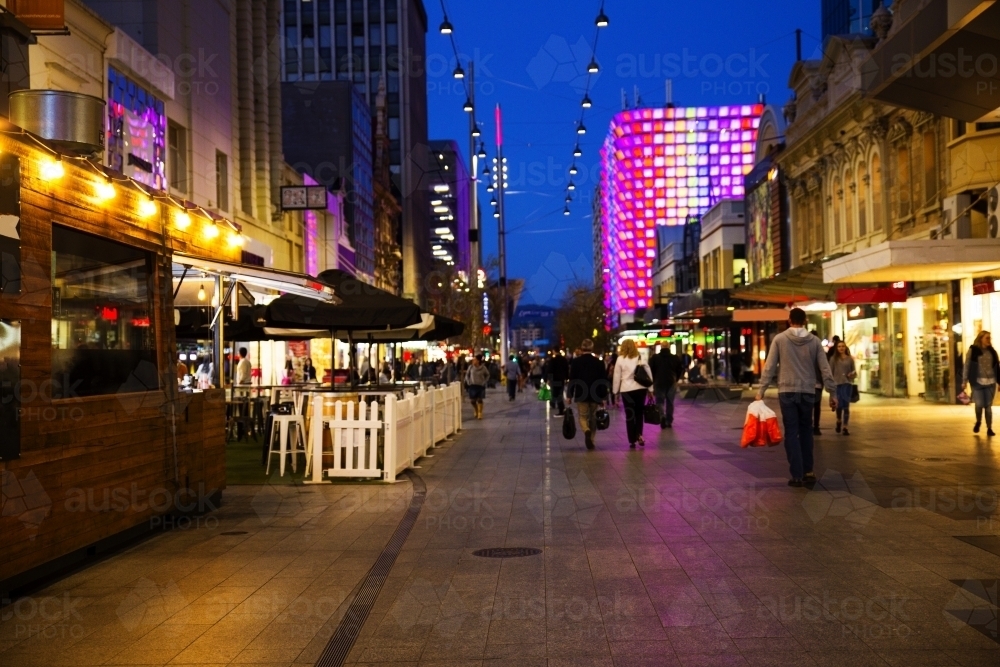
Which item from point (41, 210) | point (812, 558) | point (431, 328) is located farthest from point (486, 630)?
point (431, 328)

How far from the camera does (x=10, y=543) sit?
7555 mm

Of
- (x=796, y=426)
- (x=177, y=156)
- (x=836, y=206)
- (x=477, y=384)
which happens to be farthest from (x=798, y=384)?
(x=836, y=206)

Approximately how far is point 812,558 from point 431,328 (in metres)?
15.3

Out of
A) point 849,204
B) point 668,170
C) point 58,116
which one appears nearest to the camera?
point 58,116

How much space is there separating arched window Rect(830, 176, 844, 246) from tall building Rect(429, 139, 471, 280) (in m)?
101

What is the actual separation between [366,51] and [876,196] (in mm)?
76060

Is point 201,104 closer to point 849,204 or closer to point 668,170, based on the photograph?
point 849,204

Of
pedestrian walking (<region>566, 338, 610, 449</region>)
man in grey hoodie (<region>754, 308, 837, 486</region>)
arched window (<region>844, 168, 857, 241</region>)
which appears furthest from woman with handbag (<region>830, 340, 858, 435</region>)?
arched window (<region>844, 168, 857, 241</region>)

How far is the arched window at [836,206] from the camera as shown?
3977 cm

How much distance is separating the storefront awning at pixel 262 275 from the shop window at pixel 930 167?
2036cm

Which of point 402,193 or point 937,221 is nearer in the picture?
point 937,221

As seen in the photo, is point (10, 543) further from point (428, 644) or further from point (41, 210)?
point (428, 644)

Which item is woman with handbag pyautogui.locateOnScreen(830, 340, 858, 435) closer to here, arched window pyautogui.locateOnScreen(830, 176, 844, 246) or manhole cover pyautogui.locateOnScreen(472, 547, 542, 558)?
manhole cover pyautogui.locateOnScreen(472, 547, 542, 558)

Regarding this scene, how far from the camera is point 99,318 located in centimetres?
968
